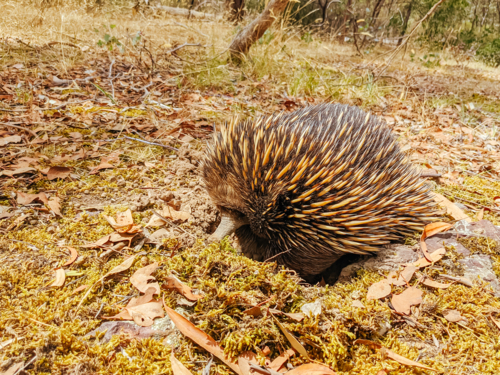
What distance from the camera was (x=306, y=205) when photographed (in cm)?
196

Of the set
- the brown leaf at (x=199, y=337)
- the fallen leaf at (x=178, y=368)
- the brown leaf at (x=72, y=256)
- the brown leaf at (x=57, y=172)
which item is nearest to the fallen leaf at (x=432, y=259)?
the brown leaf at (x=199, y=337)

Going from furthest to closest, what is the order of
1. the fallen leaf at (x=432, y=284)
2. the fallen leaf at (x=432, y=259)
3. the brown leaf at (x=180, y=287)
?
the fallen leaf at (x=432, y=259)
the fallen leaf at (x=432, y=284)
the brown leaf at (x=180, y=287)

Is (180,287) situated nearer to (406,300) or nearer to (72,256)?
(72,256)

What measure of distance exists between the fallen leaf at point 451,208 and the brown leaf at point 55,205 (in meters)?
2.50

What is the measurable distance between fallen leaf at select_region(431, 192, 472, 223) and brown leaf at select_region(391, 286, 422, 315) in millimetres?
965

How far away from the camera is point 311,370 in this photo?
1178mm

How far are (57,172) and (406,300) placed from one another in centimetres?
225

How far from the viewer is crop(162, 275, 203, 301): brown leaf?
1381 millimetres

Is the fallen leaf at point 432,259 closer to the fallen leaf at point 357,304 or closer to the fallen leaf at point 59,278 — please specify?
the fallen leaf at point 357,304

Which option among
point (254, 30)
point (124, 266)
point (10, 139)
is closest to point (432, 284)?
point (124, 266)

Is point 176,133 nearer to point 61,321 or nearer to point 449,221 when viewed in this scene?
point 61,321

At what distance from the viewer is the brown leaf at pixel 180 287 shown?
1381 millimetres

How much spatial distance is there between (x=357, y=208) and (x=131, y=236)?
1.34 meters

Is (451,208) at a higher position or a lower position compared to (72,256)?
higher
